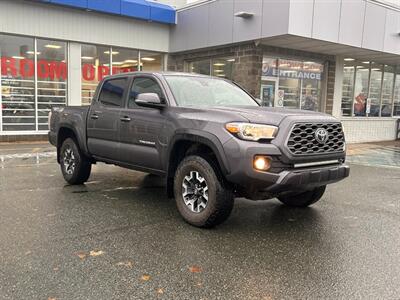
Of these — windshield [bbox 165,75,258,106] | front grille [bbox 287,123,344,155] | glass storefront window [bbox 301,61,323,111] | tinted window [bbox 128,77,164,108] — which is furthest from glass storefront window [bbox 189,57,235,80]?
front grille [bbox 287,123,344,155]

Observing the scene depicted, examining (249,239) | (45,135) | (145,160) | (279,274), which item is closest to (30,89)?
(45,135)

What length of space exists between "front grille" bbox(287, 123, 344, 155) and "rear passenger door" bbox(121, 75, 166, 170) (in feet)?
5.65

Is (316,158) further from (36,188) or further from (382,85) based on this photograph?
(382,85)

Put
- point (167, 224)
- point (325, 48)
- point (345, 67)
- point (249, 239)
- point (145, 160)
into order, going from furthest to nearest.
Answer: point (345, 67) → point (325, 48) → point (145, 160) → point (167, 224) → point (249, 239)

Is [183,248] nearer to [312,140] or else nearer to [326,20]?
[312,140]

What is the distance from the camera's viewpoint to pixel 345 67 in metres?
16.4

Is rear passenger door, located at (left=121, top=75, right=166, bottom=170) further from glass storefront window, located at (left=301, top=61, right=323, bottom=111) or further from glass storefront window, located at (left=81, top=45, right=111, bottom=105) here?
glass storefront window, located at (left=301, top=61, right=323, bottom=111)

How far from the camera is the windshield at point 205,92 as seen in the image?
18.6 feet

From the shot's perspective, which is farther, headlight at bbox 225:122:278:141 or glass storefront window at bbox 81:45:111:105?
glass storefront window at bbox 81:45:111:105

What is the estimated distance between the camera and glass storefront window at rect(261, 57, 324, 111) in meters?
14.0

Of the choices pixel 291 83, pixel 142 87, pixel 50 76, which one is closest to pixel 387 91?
pixel 291 83

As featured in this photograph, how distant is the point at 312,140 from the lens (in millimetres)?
4840

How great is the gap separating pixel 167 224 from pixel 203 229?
0.49 meters

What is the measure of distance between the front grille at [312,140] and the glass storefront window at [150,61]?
12280 mm
